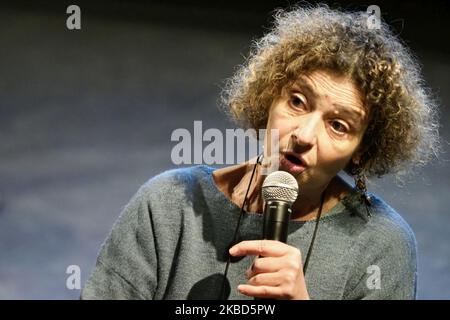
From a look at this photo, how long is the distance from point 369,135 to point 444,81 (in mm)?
713

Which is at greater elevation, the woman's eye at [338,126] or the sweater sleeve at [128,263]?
the woman's eye at [338,126]

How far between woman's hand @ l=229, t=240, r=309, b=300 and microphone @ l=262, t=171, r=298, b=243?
0.02 metres

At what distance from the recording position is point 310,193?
1370 mm

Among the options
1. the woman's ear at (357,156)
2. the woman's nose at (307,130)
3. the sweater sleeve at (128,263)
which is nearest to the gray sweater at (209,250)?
the sweater sleeve at (128,263)

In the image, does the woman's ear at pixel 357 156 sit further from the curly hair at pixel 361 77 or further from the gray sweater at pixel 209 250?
the gray sweater at pixel 209 250

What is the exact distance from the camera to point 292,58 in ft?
4.52

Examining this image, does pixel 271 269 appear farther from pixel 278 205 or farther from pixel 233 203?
pixel 233 203

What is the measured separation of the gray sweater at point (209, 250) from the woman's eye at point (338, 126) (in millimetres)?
211

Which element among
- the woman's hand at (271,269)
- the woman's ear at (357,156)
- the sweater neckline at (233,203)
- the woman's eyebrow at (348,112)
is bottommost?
the woman's hand at (271,269)

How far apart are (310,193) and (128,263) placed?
0.42m

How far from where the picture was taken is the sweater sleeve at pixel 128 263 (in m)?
1.24

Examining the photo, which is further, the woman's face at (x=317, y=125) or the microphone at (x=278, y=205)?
the woman's face at (x=317, y=125)

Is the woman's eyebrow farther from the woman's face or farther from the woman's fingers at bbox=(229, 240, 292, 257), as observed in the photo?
the woman's fingers at bbox=(229, 240, 292, 257)
